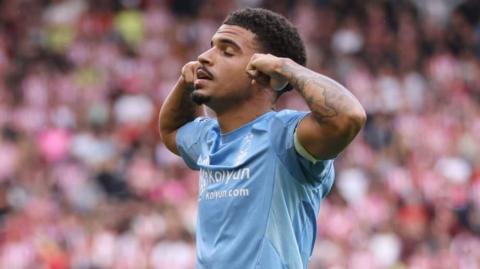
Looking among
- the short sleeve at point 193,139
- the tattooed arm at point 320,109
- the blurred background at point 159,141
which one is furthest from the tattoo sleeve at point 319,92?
the blurred background at point 159,141

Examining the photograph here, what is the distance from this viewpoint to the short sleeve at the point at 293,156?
4.93 meters

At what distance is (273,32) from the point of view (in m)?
5.17

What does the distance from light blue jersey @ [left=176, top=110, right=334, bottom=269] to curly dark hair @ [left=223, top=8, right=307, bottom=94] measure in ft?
0.82

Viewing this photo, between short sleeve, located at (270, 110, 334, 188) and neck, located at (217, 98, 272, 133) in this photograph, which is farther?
neck, located at (217, 98, 272, 133)

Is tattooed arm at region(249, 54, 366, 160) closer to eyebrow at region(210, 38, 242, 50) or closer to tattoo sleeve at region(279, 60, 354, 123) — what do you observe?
tattoo sleeve at region(279, 60, 354, 123)

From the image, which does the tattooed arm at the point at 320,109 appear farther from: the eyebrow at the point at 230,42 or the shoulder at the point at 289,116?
the eyebrow at the point at 230,42

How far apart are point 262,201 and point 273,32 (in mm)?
660

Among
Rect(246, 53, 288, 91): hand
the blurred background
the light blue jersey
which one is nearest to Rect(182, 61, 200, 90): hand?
the light blue jersey

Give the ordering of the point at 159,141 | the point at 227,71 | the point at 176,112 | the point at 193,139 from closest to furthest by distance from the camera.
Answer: the point at 227,71 → the point at 193,139 → the point at 176,112 → the point at 159,141

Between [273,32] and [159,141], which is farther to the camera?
[159,141]

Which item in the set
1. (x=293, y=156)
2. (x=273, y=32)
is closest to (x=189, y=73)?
(x=273, y=32)

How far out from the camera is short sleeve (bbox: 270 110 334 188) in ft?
16.2

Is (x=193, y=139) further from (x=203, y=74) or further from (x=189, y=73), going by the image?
(x=203, y=74)

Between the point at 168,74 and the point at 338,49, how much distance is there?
2.05m
